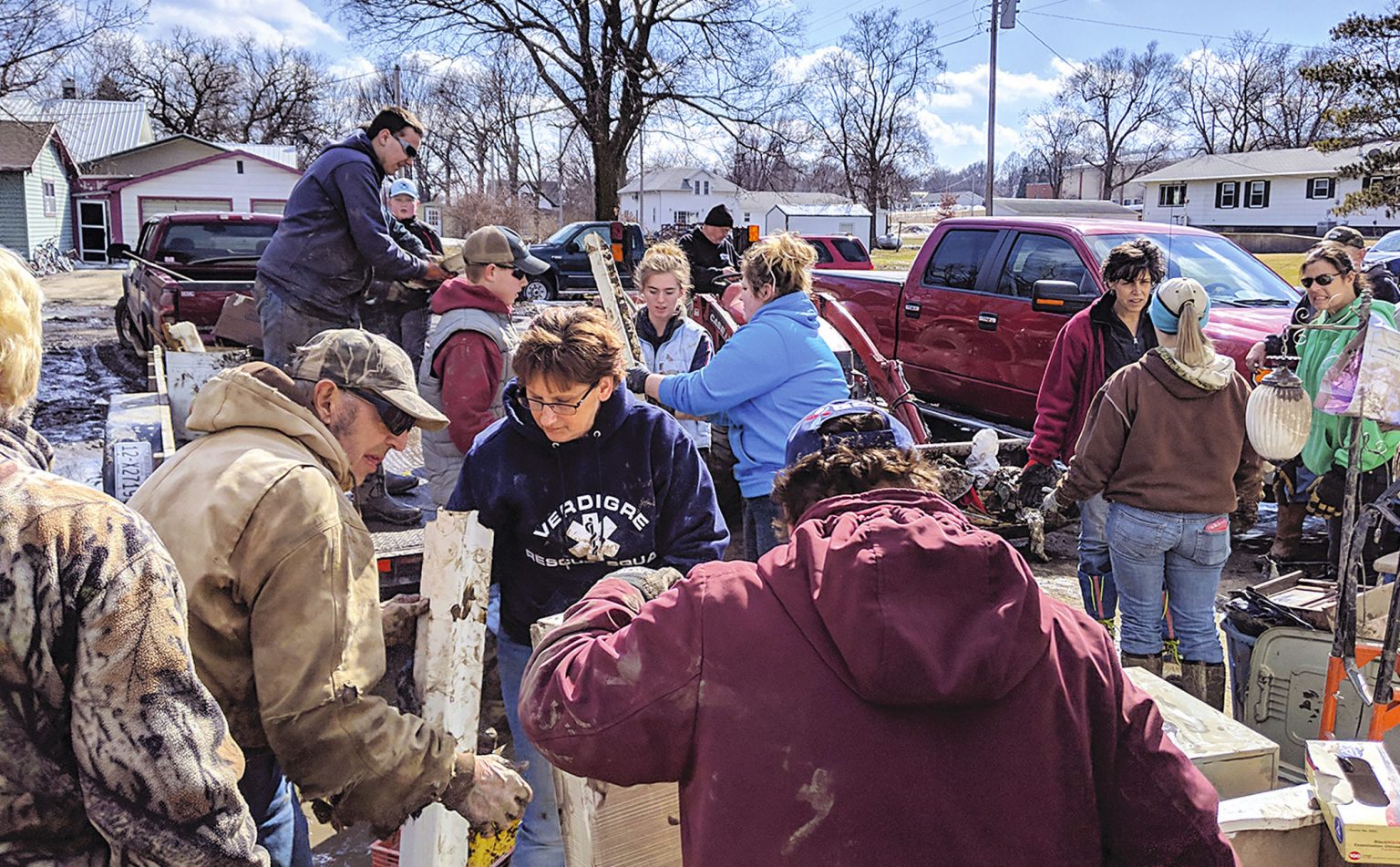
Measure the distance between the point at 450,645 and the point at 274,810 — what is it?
542mm

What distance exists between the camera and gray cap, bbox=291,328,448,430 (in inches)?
94.0

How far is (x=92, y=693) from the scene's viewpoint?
150 cm

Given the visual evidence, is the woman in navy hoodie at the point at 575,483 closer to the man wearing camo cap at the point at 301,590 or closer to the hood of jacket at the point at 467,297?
the man wearing camo cap at the point at 301,590

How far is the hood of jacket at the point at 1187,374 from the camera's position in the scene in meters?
4.01

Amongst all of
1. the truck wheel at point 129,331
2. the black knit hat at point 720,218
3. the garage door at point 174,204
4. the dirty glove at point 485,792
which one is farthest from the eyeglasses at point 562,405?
the garage door at point 174,204

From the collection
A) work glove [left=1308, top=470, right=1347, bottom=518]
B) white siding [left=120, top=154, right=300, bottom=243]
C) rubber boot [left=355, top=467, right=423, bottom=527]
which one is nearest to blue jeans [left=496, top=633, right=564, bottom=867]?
rubber boot [left=355, top=467, right=423, bottom=527]

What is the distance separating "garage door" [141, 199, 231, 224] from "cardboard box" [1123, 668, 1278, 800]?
4320 cm

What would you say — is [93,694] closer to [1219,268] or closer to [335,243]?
[335,243]

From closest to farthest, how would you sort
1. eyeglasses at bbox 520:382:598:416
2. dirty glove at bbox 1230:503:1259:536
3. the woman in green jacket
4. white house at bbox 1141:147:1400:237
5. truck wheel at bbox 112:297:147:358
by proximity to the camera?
eyeglasses at bbox 520:382:598:416
dirty glove at bbox 1230:503:1259:536
the woman in green jacket
truck wheel at bbox 112:297:147:358
white house at bbox 1141:147:1400:237

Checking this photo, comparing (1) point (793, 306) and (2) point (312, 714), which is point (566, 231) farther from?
(2) point (312, 714)

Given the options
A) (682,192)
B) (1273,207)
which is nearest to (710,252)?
(1273,207)

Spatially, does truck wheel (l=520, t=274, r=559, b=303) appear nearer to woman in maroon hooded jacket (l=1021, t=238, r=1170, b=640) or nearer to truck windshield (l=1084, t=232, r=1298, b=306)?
truck windshield (l=1084, t=232, r=1298, b=306)

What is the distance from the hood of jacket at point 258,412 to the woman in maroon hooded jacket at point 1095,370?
12.0 ft

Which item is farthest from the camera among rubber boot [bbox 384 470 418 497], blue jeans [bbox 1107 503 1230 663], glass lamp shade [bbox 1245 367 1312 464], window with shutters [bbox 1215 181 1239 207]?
window with shutters [bbox 1215 181 1239 207]
